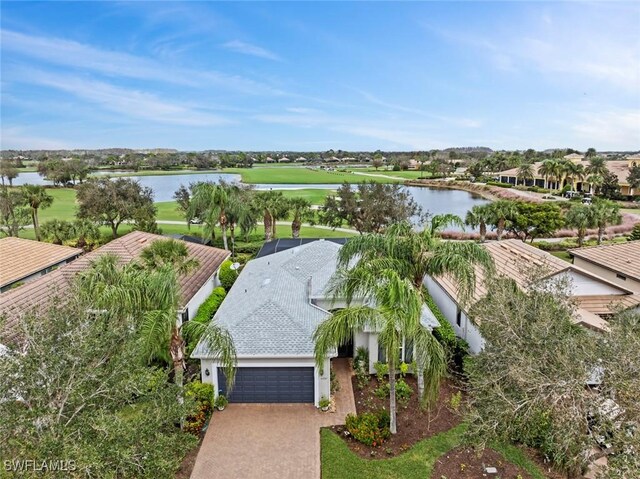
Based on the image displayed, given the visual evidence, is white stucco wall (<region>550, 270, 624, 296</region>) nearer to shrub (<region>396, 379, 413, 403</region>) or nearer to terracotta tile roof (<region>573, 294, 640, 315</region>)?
terracotta tile roof (<region>573, 294, 640, 315</region>)

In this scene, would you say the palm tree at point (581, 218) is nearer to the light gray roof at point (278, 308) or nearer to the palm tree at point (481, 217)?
the palm tree at point (481, 217)

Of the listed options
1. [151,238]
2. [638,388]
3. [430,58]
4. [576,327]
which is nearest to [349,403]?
[576,327]

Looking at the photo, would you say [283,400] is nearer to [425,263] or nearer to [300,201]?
[425,263]

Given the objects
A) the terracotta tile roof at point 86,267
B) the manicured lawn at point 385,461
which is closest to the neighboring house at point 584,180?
the terracotta tile roof at point 86,267

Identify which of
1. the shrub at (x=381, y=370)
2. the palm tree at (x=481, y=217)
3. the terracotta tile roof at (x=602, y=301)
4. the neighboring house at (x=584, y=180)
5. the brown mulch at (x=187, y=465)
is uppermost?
the neighboring house at (x=584, y=180)

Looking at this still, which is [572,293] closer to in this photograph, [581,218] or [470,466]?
[470,466]

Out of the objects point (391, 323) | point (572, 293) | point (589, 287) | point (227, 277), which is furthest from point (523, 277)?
point (227, 277)

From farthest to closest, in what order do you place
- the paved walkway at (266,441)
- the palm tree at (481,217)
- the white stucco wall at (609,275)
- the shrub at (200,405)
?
the palm tree at (481,217) < the white stucco wall at (609,275) < the shrub at (200,405) < the paved walkway at (266,441)
